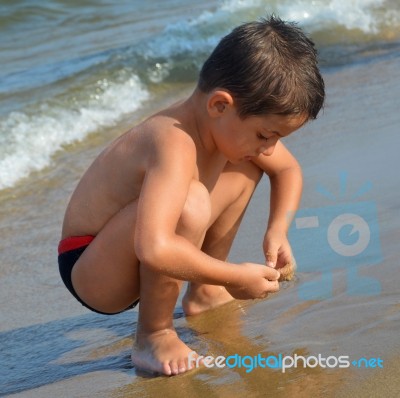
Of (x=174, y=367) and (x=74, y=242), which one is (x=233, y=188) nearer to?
(x=74, y=242)

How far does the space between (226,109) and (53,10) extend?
8816mm

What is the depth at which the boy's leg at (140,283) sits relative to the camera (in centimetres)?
260

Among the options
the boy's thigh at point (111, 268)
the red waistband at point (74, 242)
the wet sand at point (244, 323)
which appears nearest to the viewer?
the wet sand at point (244, 323)

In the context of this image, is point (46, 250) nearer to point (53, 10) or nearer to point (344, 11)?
point (344, 11)

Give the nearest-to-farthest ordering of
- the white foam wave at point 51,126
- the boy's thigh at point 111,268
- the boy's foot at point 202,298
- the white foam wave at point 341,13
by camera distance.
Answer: the boy's thigh at point 111,268
the boy's foot at point 202,298
the white foam wave at point 51,126
the white foam wave at point 341,13

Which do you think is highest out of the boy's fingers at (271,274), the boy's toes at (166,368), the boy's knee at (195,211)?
the boy's knee at (195,211)

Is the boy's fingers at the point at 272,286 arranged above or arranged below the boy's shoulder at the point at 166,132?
below

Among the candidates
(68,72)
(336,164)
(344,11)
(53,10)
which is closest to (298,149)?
(336,164)

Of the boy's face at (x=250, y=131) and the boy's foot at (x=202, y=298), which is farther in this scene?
the boy's foot at (x=202, y=298)

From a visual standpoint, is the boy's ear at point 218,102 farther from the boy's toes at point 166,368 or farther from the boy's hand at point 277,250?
the boy's toes at point 166,368

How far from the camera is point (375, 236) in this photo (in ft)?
10.8

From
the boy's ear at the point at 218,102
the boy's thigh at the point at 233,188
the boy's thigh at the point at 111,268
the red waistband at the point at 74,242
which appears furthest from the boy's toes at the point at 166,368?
the boy's ear at the point at 218,102

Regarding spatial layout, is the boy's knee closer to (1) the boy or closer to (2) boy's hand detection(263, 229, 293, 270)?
(1) the boy

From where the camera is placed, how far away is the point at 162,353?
8.59 feet
